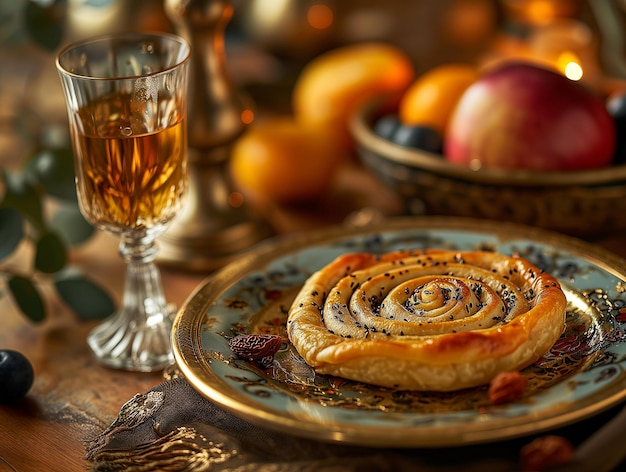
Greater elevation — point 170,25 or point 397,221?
point 170,25

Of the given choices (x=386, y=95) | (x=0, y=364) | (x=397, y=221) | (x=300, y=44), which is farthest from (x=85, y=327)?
(x=300, y=44)

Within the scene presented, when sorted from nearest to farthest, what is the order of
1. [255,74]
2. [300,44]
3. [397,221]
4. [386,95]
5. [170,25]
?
[397,221]
[386,95]
[170,25]
[300,44]
[255,74]

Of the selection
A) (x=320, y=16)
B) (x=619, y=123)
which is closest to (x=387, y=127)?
(x=619, y=123)

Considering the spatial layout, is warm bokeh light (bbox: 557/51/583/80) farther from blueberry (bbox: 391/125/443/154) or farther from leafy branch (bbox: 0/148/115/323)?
leafy branch (bbox: 0/148/115/323)

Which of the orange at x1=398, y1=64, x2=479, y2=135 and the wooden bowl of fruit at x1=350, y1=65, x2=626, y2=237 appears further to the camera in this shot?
the orange at x1=398, y1=64, x2=479, y2=135

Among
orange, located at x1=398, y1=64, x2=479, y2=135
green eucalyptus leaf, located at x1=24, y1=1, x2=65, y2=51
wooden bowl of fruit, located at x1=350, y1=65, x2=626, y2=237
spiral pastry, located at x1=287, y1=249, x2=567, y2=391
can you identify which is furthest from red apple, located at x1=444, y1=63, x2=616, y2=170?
green eucalyptus leaf, located at x1=24, y1=1, x2=65, y2=51

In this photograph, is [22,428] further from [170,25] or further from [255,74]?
[255,74]

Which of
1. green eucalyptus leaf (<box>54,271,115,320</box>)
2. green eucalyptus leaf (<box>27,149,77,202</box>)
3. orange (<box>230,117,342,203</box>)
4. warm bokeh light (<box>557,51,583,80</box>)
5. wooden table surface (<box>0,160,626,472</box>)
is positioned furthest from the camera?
warm bokeh light (<box>557,51,583,80</box>)
